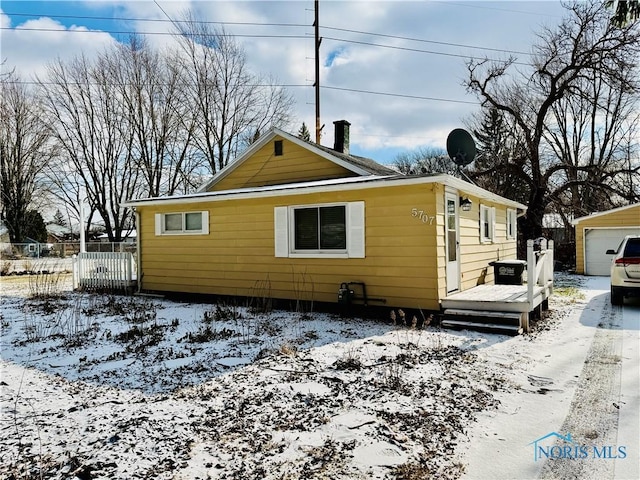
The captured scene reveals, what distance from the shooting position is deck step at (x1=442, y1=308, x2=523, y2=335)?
20.8 feet

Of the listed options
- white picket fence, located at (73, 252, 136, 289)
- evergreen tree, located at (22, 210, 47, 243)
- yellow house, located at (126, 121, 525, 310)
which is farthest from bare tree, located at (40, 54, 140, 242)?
yellow house, located at (126, 121, 525, 310)

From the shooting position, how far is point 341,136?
12266mm

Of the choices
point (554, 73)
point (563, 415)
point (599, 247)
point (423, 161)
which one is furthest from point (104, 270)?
point (423, 161)

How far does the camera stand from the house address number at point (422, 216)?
6785 mm

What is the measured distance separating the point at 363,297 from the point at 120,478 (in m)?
5.47

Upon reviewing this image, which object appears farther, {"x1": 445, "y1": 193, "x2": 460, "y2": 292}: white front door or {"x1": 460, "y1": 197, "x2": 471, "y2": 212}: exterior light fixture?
{"x1": 460, "y1": 197, "x2": 471, "y2": 212}: exterior light fixture

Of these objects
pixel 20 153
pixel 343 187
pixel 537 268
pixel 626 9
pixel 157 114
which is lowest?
pixel 537 268

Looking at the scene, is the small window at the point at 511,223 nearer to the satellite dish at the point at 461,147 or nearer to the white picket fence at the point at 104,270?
the satellite dish at the point at 461,147

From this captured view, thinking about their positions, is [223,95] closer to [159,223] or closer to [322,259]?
[159,223]

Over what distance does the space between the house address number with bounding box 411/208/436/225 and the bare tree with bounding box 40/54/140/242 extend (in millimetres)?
22506

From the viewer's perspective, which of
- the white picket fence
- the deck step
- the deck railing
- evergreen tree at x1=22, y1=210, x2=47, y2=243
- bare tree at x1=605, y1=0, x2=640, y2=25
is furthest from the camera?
evergreen tree at x1=22, y1=210, x2=47, y2=243

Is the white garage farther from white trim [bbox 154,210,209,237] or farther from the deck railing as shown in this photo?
white trim [bbox 154,210,209,237]

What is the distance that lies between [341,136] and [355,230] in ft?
18.4

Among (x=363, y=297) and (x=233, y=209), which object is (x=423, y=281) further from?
(x=233, y=209)
